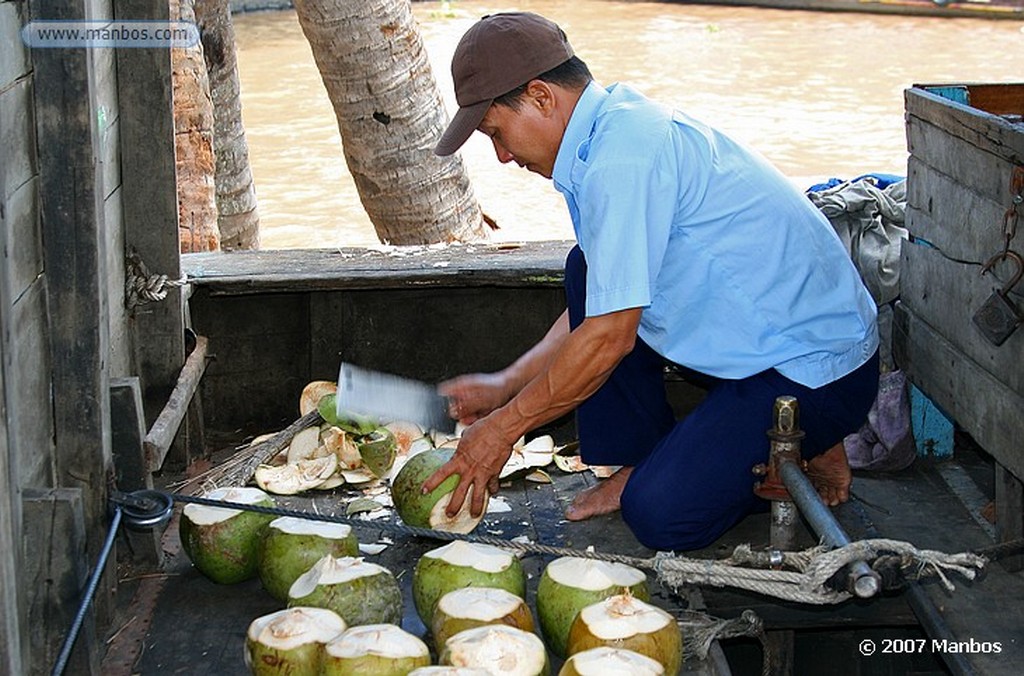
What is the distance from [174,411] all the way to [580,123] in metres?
1.28

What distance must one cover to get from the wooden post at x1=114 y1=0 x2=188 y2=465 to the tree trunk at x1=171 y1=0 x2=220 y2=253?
1048 millimetres

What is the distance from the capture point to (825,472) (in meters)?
3.44

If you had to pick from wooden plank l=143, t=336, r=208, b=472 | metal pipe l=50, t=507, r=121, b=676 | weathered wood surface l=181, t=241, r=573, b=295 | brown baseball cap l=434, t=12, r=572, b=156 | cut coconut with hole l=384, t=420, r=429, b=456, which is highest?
brown baseball cap l=434, t=12, r=572, b=156

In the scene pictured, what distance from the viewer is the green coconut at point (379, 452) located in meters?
3.62

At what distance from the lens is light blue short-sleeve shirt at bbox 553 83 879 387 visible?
2719mm

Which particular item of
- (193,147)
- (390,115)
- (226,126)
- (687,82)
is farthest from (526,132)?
(687,82)

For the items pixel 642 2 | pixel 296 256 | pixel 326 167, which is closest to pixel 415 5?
pixel 642 2

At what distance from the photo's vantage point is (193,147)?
15.6 ft

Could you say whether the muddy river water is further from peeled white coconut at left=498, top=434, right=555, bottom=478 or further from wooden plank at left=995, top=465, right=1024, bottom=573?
wooden plank at left=995, top=465, right=1024, bottom=573

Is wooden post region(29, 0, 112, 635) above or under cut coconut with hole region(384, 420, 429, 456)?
above

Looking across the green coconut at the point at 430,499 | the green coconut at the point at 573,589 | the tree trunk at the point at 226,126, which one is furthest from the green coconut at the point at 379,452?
the tree trunk at the point at 226,126

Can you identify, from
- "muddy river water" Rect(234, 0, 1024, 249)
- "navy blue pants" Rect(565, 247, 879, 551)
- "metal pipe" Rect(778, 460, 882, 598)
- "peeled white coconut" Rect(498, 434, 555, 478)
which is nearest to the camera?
"metal pipe" Rect(778, 460, 882, 598)

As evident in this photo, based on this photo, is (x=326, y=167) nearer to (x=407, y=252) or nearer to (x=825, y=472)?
(x=407, y=252)

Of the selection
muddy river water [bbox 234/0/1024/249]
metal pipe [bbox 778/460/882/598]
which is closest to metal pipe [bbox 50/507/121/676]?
metal pipe [bbox 778/460/882/598]
